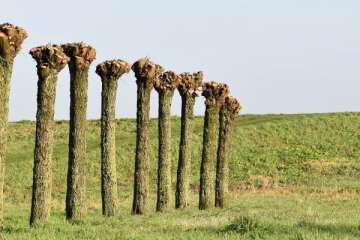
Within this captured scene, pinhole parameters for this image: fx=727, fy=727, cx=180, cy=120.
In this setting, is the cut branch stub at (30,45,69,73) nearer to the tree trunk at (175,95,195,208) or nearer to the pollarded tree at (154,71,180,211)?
the pollarded tree at (154,71,180,211)

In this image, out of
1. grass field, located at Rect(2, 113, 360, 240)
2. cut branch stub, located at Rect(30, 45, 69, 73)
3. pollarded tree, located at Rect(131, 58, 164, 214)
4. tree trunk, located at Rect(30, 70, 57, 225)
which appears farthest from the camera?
pollarded tree, located at Rect(131, 58, 164, 214)

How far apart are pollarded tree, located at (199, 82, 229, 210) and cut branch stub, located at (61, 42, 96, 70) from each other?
9.36 metres

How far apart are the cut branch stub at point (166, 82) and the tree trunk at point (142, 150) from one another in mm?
2133

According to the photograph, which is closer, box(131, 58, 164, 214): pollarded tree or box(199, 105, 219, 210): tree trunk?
box(131, 58, 164, 214): pollarded tree

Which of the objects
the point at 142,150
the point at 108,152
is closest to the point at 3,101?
the point at 108,152

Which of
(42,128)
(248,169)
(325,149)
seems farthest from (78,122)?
(325,149)

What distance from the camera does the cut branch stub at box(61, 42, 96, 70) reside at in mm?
26078

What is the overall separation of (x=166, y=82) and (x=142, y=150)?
409 cm

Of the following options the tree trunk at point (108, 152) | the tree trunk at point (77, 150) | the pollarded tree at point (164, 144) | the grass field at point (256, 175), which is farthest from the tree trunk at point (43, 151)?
the pollarded tree at point (164, 144)

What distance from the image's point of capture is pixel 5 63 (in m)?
20.7

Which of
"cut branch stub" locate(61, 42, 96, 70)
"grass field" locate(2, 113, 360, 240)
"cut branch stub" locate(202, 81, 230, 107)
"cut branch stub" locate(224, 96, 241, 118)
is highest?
"cut branch stub" locate(61, 42, 96, 70)

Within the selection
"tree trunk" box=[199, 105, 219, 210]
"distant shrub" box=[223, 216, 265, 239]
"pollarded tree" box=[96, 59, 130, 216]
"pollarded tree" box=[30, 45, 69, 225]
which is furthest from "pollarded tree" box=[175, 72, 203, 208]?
"distant shrub" box=[223, 216, 265, 239]

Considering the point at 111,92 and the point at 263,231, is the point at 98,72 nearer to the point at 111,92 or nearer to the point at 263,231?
the point at 111,92

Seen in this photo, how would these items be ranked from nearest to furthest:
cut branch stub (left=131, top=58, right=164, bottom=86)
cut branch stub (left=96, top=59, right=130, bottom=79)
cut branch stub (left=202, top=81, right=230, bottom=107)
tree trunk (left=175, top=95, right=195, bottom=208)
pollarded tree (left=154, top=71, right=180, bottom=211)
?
cut branch stub (left=96, top=59, right=130, bottom=79) < cut branch stub (left=131, top=58, right=164, bottom=86) < pollarded tree (left=154, top=71, right=180, bottom=211) < tree trunk (left=175, top=95, right=195, bottom=208) < cut branch stub (left=202, top=81, right=230, bottom=107)
